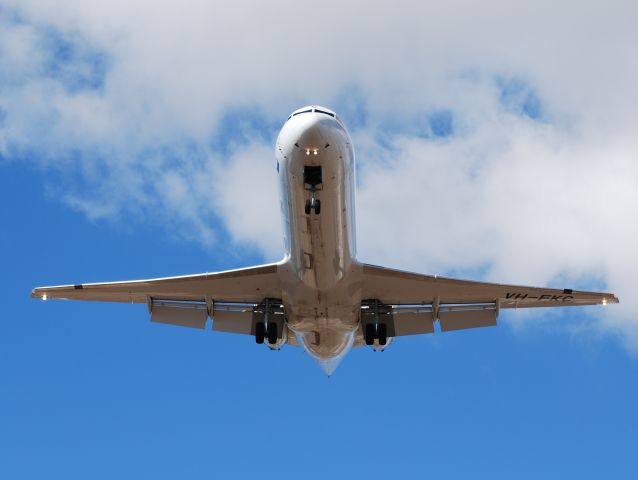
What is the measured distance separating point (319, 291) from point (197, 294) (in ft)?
18.8

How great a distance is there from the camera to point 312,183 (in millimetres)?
25156

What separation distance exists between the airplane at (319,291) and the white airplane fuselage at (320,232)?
32mm

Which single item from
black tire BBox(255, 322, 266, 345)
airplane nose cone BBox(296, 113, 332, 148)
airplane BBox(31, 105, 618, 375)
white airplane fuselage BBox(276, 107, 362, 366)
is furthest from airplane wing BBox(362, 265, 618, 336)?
airplane nose cone BBox(296, 113, 332, 148)

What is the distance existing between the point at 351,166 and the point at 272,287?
20.9ft

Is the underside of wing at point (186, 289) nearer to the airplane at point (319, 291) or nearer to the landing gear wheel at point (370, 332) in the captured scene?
the airplane at point (319, 291)

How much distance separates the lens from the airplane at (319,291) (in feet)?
83.1

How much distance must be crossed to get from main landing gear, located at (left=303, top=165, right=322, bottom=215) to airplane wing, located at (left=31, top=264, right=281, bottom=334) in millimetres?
5063

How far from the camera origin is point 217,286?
32.0 metres

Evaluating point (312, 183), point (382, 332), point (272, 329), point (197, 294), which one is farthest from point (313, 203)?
point (197, 294)

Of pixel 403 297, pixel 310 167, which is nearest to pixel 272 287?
pixel 403 297

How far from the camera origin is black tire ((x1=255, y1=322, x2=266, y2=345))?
31.6 m

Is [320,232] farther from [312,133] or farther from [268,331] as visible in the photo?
[268,331]

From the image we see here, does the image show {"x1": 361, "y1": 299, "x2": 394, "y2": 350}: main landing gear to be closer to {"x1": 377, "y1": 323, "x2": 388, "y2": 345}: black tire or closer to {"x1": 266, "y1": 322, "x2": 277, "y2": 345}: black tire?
{"x1": 377, "y1": 323, "x2": 388, "y2": 345}: black tire

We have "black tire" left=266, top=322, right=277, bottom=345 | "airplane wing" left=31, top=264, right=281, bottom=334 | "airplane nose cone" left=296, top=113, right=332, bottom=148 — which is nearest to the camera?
"airplane nose cone" left=296, top=113, right=332, bottom=148
